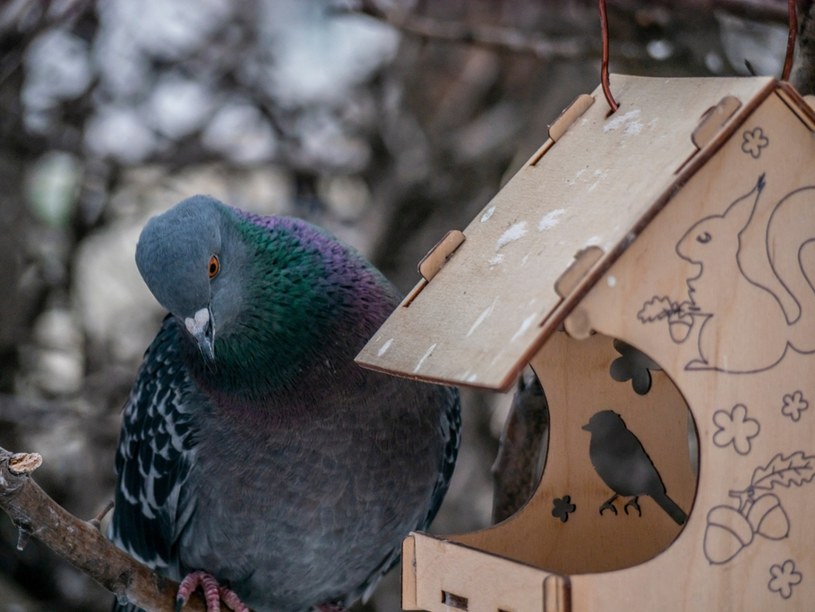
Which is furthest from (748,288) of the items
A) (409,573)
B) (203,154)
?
(203,154)

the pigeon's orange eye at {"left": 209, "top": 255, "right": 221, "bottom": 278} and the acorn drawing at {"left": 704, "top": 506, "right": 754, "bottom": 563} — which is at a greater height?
the acorn drawing at {"left": 704, "top": 506, "right": 754, "bottom": 563}

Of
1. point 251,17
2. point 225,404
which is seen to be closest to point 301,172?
point 251,17

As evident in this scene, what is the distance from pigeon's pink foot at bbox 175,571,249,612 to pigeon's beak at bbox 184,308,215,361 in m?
0.81

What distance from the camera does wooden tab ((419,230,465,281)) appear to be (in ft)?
7.58

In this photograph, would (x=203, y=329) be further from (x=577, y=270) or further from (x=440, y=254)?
(x=577, y=270)

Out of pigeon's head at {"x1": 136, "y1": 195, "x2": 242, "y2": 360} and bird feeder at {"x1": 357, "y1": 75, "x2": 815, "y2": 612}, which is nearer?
bird feeder at {"x1": 357, "y1": 75, "x2": 815, "y2": 612}

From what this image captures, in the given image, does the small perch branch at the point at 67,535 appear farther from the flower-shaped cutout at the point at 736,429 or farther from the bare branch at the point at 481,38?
the bare branch at the point at 481,38

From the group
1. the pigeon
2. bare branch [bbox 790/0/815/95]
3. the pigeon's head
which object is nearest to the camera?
bare branch [bbox 790/0/815/95]

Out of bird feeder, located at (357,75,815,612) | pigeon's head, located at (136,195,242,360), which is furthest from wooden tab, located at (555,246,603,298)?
pigeon's head, located at (136,195,242,360)

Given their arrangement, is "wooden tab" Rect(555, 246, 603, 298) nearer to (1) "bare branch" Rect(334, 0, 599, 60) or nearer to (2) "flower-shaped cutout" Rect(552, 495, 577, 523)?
(2) "flower-shaped cutout" Rect(552, 495, 577, 523)

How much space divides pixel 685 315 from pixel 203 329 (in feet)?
4.08

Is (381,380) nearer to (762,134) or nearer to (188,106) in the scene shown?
(762,134)

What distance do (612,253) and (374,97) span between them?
145 inches

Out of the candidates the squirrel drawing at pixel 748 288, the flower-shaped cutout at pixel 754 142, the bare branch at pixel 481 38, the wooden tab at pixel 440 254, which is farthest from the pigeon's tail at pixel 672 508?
the bare branch at pixel 481 38
